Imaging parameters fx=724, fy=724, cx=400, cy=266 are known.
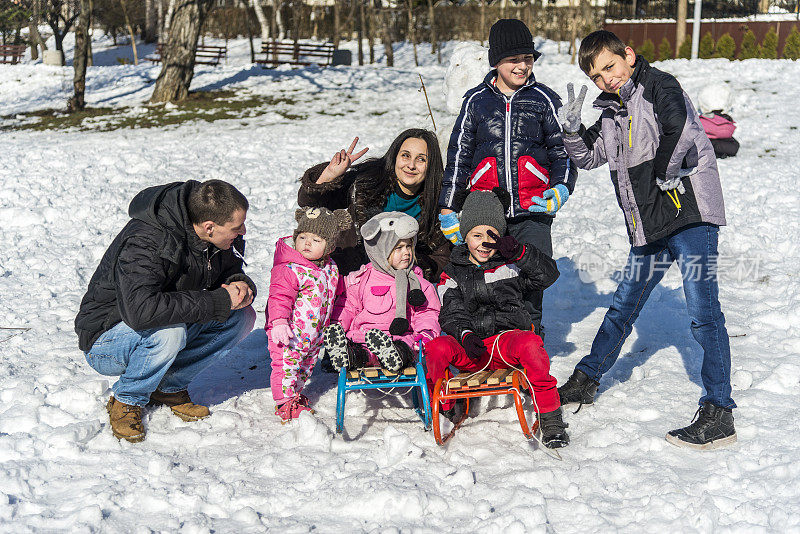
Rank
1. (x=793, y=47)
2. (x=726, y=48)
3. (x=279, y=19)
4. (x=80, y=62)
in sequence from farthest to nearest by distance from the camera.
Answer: (x=279, y=19) < (x=726, y=48) < (x=793, y=47) < (x=80, y=62)

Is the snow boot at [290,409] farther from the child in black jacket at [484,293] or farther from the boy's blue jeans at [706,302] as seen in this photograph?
the boy's blue jeans at [706,302]

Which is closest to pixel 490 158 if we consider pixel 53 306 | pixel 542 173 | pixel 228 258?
pixel 542 173

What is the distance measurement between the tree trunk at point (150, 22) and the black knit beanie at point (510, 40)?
34.0 m

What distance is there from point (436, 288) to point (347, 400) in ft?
2.73

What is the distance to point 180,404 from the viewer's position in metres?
3.86

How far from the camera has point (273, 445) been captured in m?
3.56

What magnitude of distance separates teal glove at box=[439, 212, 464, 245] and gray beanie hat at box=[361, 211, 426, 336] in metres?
0.17

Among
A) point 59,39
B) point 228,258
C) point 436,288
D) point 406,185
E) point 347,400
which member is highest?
point 59,39

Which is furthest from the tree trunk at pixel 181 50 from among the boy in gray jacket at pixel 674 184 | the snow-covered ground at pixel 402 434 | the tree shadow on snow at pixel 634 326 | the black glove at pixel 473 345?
the black glove at pixel 473 345

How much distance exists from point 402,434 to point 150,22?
117 ft

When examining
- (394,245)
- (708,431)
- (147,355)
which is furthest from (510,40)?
(147,355)

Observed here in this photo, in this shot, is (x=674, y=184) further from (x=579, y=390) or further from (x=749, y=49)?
(x=749, y=49)

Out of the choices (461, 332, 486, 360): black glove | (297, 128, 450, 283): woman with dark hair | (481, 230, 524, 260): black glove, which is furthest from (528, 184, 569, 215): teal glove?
(461, 332, 486, 360): black glove

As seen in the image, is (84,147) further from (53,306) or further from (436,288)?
(436,288)
